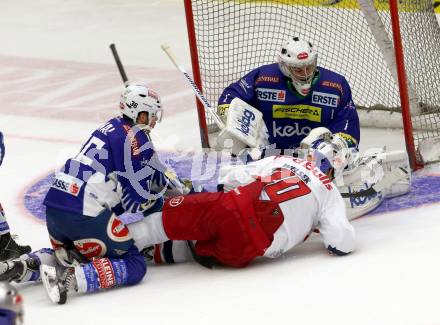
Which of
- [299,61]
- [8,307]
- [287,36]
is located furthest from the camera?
[287,36]

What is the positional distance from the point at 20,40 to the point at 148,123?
15.9 feet

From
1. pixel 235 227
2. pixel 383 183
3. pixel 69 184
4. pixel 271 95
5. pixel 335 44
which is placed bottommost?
pixel 383 183

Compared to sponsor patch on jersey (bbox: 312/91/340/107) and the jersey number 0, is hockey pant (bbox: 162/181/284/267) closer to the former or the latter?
the jersey number 0

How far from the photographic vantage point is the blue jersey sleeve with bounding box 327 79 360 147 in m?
5.57

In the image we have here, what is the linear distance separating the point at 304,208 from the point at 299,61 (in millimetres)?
951

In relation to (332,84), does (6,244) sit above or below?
below

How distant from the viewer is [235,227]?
14.8ft

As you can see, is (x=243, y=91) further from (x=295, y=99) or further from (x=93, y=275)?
(x=93, y=275)

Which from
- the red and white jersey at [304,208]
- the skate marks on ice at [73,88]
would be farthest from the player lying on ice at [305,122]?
the skate marks on ice at [73,88]

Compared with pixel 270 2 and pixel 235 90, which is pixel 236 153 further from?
pixel 270 2

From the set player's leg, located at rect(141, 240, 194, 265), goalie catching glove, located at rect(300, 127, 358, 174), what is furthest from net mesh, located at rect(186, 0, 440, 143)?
player's leg, located at rect(141, 240, 194, 265)

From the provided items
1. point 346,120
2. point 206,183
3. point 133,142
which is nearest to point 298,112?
point 346,120

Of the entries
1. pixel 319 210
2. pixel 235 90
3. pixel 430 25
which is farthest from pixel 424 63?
pixel 319 210

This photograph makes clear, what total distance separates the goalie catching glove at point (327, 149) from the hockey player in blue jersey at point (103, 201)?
874mm
